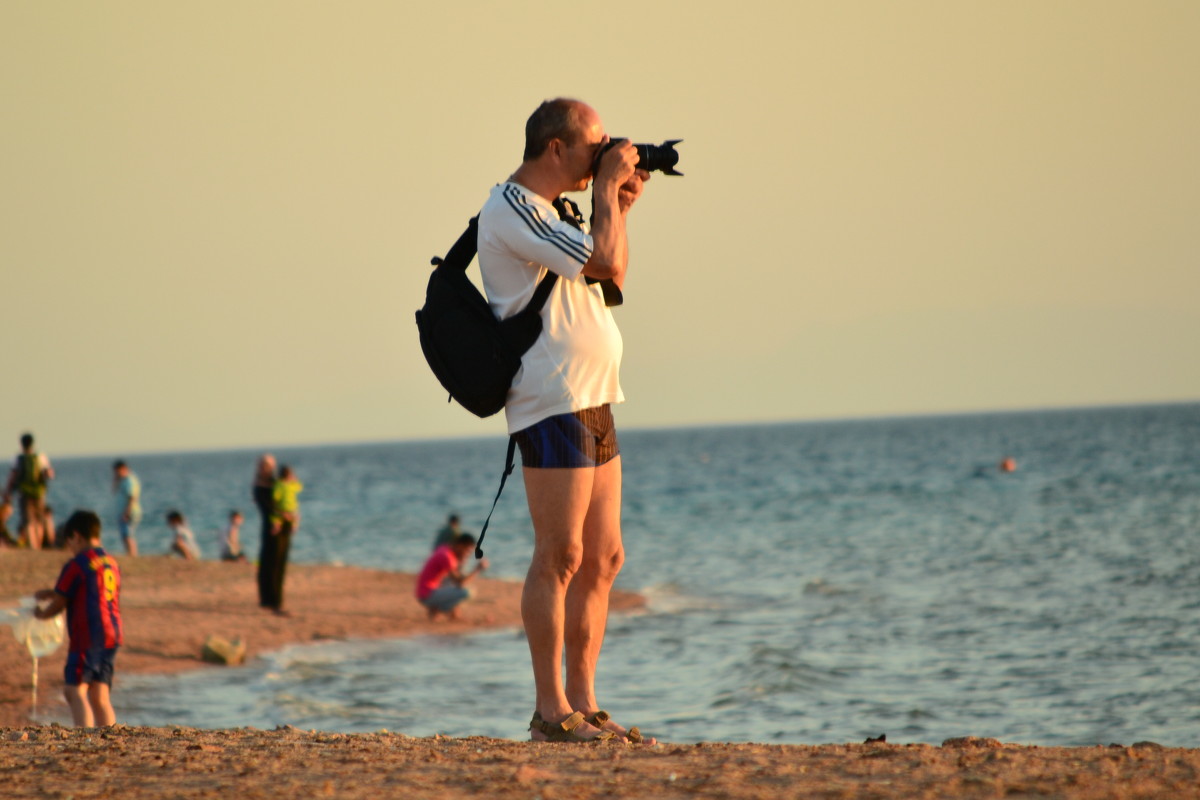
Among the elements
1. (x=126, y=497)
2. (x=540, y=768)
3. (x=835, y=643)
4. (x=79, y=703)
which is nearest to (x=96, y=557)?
(x=79, y=703)

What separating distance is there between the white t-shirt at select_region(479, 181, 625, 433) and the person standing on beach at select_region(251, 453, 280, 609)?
10.6 meters

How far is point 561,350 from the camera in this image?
13.3ft

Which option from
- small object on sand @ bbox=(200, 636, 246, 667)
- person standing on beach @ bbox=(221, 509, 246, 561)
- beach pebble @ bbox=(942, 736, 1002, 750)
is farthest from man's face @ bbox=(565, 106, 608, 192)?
person standing on beach @ bbox=(221, 509, 246, 561)

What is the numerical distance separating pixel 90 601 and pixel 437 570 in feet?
29.9

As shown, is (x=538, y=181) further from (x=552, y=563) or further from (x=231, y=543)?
(x=231, y=543)

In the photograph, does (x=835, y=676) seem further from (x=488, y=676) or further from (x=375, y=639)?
(x=375, y=639)

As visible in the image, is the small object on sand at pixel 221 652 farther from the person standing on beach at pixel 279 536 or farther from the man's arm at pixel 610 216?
the man's arm at pixel 610 216

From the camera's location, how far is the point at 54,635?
24.7 ft

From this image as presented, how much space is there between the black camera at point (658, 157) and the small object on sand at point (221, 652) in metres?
10.1

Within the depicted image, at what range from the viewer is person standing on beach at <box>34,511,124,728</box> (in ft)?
23.8

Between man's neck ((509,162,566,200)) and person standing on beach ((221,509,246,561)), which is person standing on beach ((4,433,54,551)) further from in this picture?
man's neck ((509,162,566,200))

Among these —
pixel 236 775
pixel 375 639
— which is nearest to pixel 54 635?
pixel 236 775

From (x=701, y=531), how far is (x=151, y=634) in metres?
19.6

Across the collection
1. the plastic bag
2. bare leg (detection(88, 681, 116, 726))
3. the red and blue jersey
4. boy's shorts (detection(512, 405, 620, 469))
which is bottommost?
bare leg (detection(88, 681, 116, 726))
